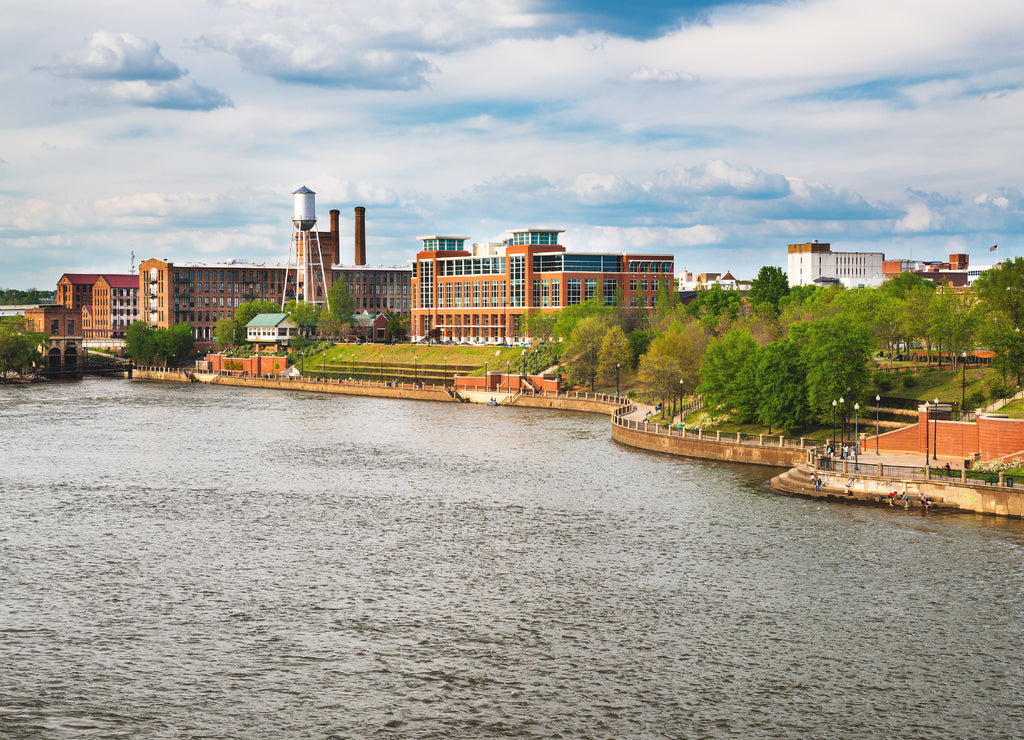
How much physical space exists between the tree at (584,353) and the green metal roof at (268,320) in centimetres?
8200

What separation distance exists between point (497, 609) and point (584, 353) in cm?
8749

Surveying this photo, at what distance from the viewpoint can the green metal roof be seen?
194500 millimetres

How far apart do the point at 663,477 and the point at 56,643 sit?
41149mm

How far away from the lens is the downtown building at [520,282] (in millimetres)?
174875

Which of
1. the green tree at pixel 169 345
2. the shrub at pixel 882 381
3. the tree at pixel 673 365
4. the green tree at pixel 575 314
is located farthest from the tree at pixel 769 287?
the green tree at pixel 169 345

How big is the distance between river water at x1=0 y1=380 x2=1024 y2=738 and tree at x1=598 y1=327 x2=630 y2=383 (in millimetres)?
51614

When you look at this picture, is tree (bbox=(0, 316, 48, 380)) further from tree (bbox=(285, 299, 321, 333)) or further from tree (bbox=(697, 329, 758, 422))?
tree (bbox=(697, 329, 758, 422))

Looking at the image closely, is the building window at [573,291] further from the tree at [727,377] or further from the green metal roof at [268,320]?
the tree at [727,377]

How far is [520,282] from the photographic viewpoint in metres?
179

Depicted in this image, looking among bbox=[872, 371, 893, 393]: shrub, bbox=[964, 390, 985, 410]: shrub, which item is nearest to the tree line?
bbox=[872, 371, 893, 393]: shrub

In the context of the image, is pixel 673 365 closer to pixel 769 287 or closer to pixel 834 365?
pixel 834 365

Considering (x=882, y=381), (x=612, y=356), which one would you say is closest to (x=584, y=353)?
(x=612, y=356)

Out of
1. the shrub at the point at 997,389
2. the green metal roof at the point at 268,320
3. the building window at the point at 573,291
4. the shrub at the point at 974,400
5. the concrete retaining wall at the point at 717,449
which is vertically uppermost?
the building window at the point at 573,291

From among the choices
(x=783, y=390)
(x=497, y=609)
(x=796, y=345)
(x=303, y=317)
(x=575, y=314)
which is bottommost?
(x=497, y=609)
